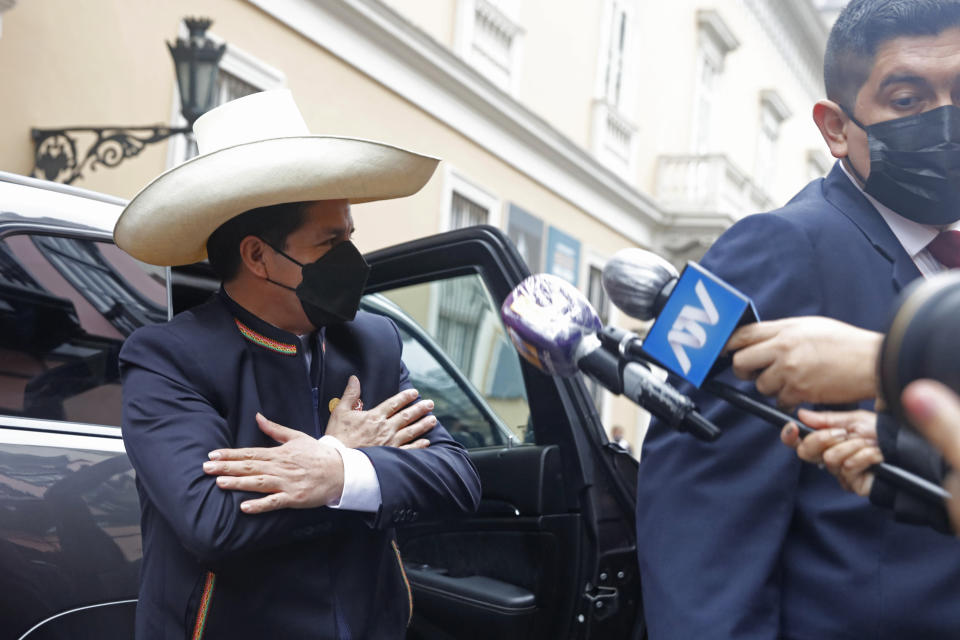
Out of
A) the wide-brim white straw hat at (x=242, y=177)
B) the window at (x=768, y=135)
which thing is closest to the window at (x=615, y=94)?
the window at (x=768, y=135)

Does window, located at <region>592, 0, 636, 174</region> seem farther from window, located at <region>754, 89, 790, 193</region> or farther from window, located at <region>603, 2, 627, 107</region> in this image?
window, located at <region>754, 89, 790, 193</region>

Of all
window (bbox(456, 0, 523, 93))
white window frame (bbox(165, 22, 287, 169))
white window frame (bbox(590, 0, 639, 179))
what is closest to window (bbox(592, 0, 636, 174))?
white window frame (bbox(590, 0, 639, 179))

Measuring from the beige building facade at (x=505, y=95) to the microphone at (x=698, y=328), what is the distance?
5.82 metres

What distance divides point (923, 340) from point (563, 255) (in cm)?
1272

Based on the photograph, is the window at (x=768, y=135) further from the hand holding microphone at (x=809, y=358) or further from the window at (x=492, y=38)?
the hand holding microphone at (x=809, y=358)

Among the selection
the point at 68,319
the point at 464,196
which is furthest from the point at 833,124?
the point at 464,196

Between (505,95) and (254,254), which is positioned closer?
(254,254)

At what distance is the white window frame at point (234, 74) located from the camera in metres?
7.37

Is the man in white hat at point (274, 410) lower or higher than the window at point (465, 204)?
lower

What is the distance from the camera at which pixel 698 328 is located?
1.08m

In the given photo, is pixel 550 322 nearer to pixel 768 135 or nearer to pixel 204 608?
pixel 204 608

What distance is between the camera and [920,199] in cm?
155

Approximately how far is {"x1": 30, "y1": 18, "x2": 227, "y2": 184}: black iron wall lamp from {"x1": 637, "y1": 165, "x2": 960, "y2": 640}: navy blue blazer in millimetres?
5015

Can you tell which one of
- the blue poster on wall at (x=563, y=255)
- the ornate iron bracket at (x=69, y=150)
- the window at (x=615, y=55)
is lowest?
the ornate iron bracket at (x=69, y=150)
